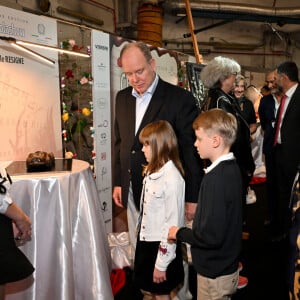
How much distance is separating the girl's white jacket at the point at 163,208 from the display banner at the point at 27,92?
47.3 inches

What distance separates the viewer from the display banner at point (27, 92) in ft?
7.84

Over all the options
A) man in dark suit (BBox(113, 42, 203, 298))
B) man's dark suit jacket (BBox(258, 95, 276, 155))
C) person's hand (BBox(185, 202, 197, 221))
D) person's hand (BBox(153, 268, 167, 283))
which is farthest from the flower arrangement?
man's dark suit jacket (BBox(258, 95, 276, 155))

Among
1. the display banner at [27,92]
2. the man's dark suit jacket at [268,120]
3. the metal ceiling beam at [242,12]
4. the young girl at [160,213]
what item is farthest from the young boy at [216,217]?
the metal ceiling beam at [242,12]

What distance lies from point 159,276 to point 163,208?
0.32 metres

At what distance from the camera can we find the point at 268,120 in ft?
12.6

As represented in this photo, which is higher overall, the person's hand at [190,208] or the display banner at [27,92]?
the display banner at [27,92]

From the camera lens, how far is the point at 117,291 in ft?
7.93

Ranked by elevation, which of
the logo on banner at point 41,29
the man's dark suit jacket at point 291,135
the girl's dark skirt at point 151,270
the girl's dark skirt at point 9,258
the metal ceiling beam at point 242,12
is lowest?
the girl's dark skirt at point 151,270

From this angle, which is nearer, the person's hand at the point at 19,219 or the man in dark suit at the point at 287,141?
the person's hand at the point at 19,219

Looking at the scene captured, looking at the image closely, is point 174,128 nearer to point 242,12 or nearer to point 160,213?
point 160,213

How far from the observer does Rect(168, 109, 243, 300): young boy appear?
1.44 meters

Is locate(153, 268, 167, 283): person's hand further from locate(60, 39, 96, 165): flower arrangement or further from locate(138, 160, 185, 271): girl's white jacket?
locate(60, 39, 96, 165): flower arrangement

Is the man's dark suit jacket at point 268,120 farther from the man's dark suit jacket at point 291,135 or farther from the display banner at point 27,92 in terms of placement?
the display banner at point 27,92

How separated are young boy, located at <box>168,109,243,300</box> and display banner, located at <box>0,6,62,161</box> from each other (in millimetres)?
1443
